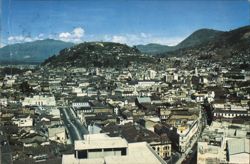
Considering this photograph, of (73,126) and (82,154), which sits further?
(73,126)

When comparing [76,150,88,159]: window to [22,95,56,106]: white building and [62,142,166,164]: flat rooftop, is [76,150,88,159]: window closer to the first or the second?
[62,142,166,164]: flat rooftop

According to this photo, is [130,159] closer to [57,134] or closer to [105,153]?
[105,153]

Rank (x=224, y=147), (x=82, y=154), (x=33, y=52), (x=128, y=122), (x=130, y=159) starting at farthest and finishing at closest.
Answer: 1. (x=33, y=52)
2. (x=128, y=122)
3. (x=224, y=147)
4. (x=82, y=154)
5. (x=130, y=159)

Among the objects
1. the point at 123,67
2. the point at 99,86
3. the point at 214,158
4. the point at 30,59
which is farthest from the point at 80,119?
the point at 30,59

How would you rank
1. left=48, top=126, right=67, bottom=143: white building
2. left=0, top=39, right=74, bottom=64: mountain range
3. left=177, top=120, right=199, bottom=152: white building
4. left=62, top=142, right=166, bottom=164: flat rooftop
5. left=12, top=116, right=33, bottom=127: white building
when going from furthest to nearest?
1. left=0, top=39, right=74, bottom=64: mountain range
2. left=12, top=116, right=33, bottom=127: white building
3. left=48, top=126, right=67, bottom=143: white building
4. left=177, top=120, right=199, bottom=152: white building
5. left=62, top=142, right=166, bottom=164: flat rooftop

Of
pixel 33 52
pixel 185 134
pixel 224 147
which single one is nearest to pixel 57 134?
→ pixel 185 134

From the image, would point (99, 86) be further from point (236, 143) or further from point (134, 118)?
point (236, 143)

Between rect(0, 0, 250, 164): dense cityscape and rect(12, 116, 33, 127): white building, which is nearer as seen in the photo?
rect(0, 0, 250, 164): dense cityscape

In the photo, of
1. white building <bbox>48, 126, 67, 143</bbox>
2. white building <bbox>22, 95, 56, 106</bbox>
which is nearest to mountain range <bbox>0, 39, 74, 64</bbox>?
white building <bbox>22, 95, 56, 106</bbox>

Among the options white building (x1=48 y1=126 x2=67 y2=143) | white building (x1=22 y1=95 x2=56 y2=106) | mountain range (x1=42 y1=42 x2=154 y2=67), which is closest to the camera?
white building (x1=48 y1=126 x2=67 y2=143)

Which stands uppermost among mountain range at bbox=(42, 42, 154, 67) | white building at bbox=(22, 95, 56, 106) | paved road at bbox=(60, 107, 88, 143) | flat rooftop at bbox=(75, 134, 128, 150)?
mountain range at bbox=(42, 42, 154, 67)
